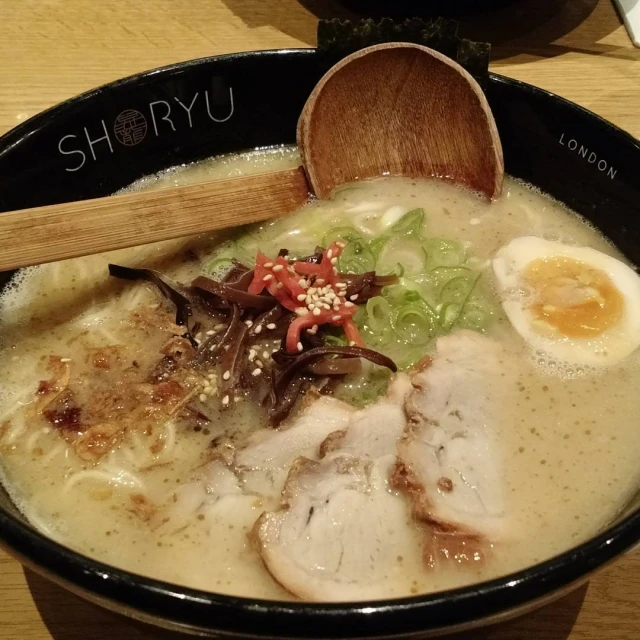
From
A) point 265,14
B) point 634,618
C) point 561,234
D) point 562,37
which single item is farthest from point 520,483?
point 265,14

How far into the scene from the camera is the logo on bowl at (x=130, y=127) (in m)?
1.77

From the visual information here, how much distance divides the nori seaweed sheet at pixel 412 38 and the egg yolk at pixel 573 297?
0.55 metres

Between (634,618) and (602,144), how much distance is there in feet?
3.62

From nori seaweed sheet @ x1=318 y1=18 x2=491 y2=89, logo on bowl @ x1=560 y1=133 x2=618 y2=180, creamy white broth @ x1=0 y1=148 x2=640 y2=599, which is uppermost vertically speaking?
nori seaweed sheet @ x1=318 y1=18 x2=491 y2=89

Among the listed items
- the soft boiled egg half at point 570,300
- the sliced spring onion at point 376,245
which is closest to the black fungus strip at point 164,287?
the sliced spring onion at point 376,245

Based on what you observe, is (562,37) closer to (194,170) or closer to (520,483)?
(194,170)

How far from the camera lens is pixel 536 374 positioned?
4.86 ft

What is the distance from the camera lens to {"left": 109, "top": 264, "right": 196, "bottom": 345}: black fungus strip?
1569 millimetres

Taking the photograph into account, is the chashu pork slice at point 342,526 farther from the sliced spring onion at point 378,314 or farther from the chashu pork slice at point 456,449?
the sliced spring onion at point 378,314

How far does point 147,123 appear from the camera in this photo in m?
1.85

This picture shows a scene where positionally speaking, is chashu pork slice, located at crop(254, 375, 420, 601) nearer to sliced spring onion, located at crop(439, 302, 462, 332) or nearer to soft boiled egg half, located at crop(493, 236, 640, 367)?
sliced spring onion, located at crop(439, 302, 462, 332)

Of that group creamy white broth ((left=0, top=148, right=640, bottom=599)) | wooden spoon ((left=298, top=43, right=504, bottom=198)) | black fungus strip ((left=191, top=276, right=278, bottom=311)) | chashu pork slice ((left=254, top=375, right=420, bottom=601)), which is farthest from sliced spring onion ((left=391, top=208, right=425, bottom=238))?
chashu pork slice ((left=254, top=375, right=420, bottom=601))

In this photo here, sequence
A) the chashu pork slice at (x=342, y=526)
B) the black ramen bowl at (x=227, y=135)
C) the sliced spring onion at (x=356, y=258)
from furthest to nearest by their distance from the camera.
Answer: the sliced spring onion at (x=356, y=258) < the black ramen bowl at (x=227, y=135) < the chashu pork slice at (x=342, y=526)

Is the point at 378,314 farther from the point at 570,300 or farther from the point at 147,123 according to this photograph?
the point at 147,123
